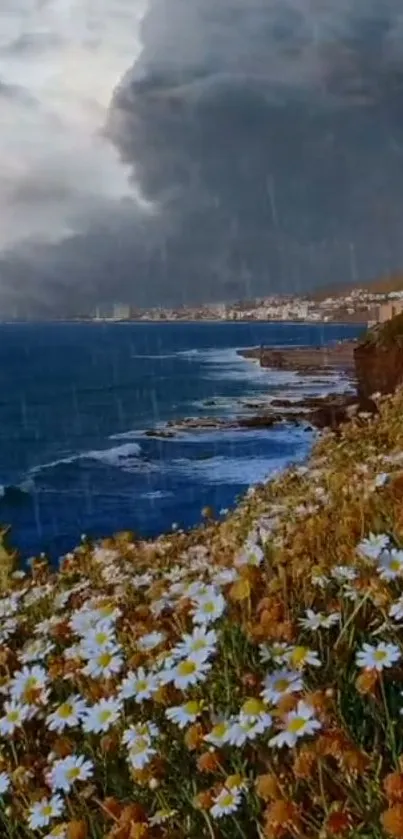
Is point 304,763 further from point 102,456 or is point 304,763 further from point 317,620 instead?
point 102,456

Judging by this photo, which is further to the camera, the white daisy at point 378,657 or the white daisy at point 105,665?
the white daisy at point 105,665

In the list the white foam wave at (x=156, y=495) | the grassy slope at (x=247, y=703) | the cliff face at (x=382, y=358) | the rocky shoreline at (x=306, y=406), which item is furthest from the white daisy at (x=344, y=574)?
the white foam wave at (x=156, y=495)

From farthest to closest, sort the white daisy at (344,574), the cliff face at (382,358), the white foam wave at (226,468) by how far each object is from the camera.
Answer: the white foam wave at (226,468) < the cliff face at (382,358) < the white daisy at (344,574)

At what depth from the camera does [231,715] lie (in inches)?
35.0

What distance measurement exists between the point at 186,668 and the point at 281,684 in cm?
10

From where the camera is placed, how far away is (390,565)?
0.99 m

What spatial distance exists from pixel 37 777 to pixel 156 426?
17445mm

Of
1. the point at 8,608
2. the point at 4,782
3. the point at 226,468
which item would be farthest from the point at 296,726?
the point at 226,468

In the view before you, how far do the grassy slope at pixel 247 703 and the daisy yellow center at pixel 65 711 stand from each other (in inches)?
1.2

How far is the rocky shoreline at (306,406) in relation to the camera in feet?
35.5

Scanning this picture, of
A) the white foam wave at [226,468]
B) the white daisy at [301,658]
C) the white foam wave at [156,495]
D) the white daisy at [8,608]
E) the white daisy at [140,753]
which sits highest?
the white daisy at [301,658]

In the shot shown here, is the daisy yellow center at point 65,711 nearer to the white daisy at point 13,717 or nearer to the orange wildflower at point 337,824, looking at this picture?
the white daisy at point 13,717

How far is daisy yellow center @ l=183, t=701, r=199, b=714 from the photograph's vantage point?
855mm

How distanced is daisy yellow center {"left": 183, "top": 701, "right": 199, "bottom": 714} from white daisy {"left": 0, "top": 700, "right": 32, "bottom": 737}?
193 mm
